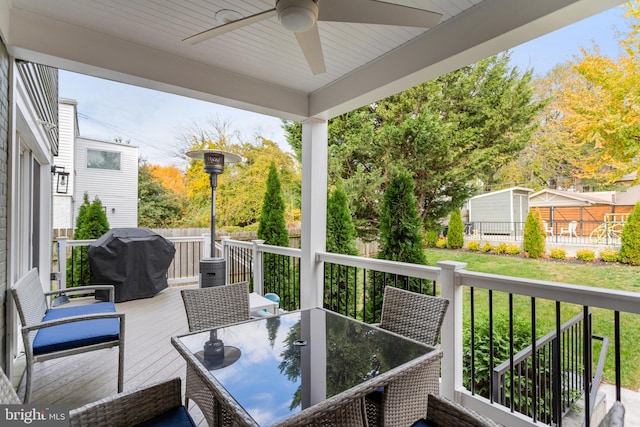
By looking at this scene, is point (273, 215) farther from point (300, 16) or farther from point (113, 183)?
point (113, 183)

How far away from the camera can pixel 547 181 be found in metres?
6.13

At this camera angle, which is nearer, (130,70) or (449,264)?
(449,264)

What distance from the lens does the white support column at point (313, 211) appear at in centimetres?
358

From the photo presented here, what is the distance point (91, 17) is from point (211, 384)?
264 centimetres

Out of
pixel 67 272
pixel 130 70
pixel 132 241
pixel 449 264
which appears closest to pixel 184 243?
pixel 132 241

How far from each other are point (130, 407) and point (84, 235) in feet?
19.4

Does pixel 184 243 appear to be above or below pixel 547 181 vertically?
below

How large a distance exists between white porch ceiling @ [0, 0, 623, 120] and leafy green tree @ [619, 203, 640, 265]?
174 inches

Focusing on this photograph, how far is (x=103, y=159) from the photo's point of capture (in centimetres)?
1015

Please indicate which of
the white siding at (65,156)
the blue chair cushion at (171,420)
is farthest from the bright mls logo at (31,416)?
the white siding at (65,156)

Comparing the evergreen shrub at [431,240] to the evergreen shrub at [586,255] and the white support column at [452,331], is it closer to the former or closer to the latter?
the evergreen shrub at [586,255]

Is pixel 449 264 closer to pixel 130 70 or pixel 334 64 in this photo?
pixel 334 64

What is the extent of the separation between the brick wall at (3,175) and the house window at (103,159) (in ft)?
30.4

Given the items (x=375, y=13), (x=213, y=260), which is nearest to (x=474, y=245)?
(x=213, y=260)
